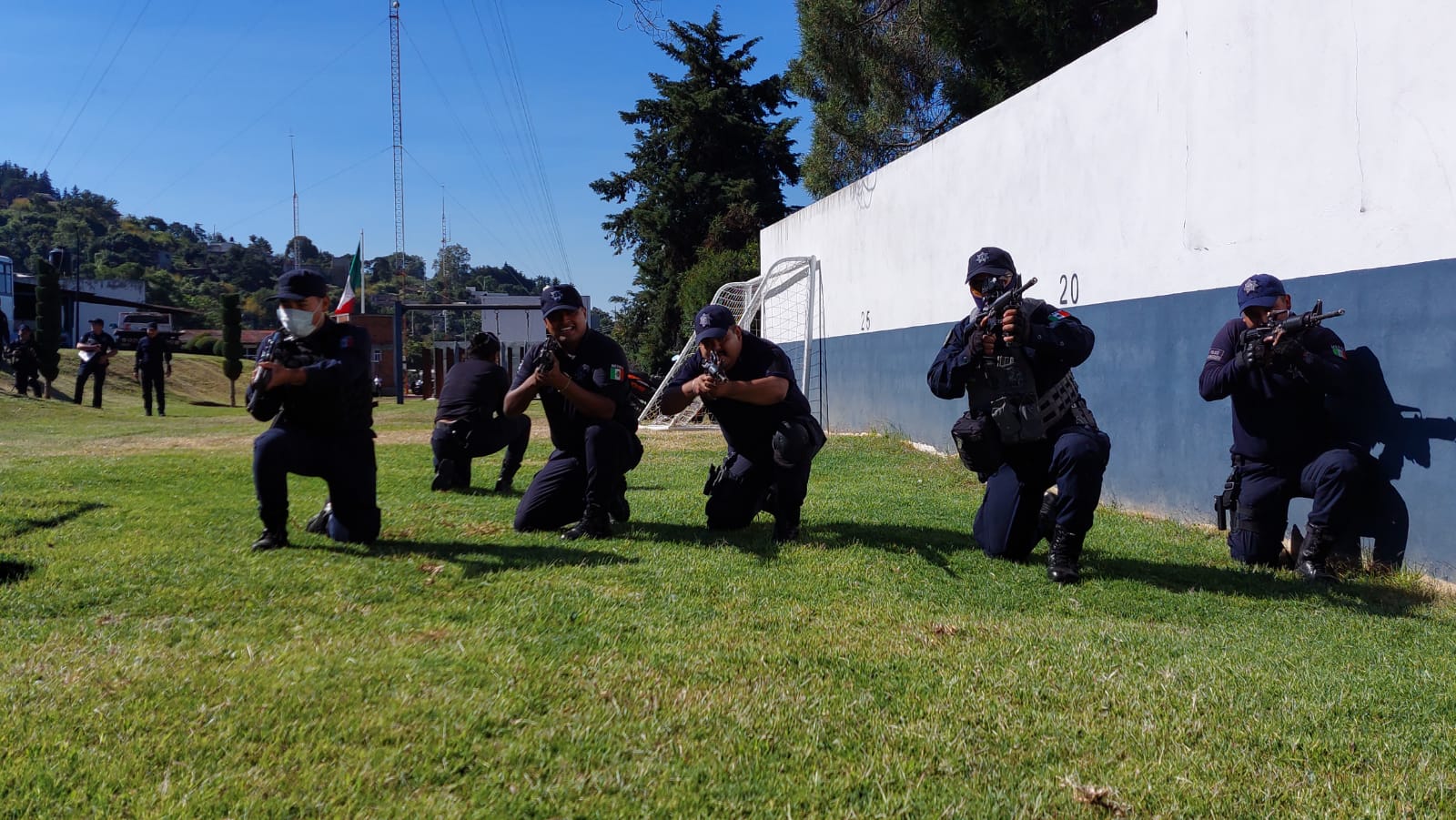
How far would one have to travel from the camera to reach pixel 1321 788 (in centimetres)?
292

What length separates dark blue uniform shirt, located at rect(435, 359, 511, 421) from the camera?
8789 millimetres

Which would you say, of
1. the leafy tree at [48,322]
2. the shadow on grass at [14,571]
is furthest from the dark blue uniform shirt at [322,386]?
the leafy tree at [48,322]

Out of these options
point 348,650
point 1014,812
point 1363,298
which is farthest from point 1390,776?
point 1363,298

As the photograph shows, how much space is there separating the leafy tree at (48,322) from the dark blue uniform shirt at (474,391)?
19.1 metres

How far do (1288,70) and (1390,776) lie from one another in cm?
497

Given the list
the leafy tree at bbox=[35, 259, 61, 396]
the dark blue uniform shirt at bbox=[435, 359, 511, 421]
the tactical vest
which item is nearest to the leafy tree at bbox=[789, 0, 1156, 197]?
the dark blue uniform shirt at bbox=[435, 359, 511, 421]

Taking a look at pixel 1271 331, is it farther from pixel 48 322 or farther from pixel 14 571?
pixel 48 322

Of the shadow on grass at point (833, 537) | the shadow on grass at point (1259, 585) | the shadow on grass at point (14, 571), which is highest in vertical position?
the shadow on grass at point (14, 571)

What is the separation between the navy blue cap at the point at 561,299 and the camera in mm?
6469

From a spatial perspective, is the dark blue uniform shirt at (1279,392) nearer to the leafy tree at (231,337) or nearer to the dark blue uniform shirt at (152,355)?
the dark blue uniform shirt at (152,355)

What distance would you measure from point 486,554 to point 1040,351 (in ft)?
10.4

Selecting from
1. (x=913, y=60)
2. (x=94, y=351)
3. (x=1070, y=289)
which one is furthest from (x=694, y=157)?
(x=1070, y=289)

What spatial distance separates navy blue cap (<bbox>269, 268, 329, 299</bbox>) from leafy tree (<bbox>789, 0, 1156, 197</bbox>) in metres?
15.7

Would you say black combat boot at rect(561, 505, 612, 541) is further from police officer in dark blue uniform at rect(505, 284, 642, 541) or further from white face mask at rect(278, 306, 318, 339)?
white face mask at rect(278, 306, 318, 339)
